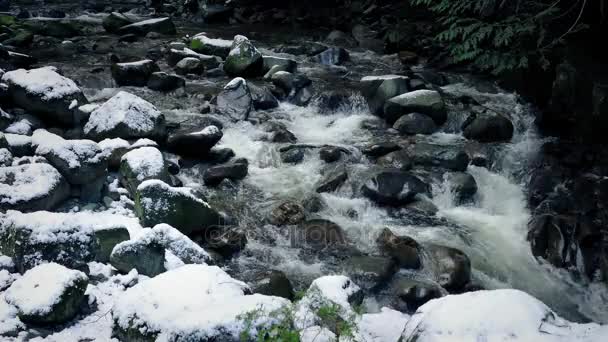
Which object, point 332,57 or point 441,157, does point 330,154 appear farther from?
point 332,57

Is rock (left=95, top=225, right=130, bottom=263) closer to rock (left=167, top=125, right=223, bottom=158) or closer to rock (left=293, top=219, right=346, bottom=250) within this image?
rock (left=293, top=219, right=346, bottom=250)

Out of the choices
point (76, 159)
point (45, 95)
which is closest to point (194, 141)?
point (76, 159)

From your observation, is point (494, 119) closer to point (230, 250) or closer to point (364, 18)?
point (230, 250)

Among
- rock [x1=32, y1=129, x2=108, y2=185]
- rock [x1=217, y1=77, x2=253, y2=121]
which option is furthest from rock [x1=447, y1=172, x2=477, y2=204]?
rock [x1=32, y1=129, x2=108, y2=185]

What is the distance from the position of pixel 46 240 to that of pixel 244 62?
272 inches

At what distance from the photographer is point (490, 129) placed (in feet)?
→ 25.3

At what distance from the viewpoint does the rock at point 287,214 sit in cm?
584

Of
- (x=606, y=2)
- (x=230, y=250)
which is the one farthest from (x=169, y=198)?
(x=606, y=2)

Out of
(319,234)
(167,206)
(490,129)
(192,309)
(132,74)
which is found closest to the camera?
(192,309)

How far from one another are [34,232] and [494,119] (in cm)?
668

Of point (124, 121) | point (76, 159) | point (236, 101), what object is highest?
point (76, 159)

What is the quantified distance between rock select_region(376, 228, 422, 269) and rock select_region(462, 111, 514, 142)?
300 cm

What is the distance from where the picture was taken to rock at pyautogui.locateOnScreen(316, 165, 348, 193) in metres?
6.49

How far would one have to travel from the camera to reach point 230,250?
5273mm
